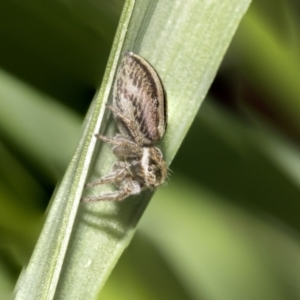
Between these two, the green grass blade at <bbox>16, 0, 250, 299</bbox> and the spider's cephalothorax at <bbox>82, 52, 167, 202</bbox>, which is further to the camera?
the spider's cephalothorax at <bbox>82, 52, 167, 202</bbox>

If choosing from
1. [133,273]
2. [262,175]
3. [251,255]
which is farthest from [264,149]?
[133,273]

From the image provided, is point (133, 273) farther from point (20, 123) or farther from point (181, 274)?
point (20, 123)

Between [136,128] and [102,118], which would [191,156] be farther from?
[102,118]

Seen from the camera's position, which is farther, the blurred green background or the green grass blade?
the blurred green background

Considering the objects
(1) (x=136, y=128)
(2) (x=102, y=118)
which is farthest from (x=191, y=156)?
(2) (x=102, y=118)
